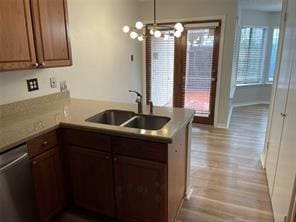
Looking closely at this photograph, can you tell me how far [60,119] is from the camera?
209 cm

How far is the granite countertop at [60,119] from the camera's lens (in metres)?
1.69

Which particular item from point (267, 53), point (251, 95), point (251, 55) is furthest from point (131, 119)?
point (267, 53)

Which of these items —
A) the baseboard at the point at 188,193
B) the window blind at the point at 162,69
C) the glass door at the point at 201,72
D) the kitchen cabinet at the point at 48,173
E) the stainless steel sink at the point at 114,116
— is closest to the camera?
the kitchen cabinet at the point at 48,173

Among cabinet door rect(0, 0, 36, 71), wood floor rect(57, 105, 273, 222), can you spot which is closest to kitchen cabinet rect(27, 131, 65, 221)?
wood floor rect(57, 105, 273, 222)

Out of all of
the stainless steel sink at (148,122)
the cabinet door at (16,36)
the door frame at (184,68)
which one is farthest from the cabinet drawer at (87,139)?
the door frame at (184,68)

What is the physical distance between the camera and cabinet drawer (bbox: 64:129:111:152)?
1.88 m

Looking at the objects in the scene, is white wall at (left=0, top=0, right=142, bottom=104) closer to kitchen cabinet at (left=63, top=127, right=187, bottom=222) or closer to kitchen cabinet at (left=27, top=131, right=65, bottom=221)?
kitchen cabinet at (left=27, top=131, right=65, bottom=221)

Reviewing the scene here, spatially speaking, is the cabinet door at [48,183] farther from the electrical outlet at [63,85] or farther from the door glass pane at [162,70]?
the door glass pane at [162,70]

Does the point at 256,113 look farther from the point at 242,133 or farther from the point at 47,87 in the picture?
the point at 47,87

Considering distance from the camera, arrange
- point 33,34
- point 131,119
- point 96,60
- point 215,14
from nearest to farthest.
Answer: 1. point 33,34
2. point 131,119
3. point 96,60
4. point 215,14

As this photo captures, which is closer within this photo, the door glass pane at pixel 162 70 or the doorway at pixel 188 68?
Answer: the doorway at pixel 188 68

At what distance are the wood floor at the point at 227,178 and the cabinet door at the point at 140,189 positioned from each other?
46 cm

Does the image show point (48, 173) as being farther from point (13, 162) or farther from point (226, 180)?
point (226, 180)

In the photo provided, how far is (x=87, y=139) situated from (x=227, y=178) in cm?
184
